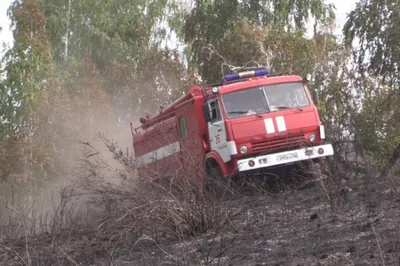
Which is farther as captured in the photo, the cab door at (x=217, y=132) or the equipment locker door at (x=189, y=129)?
the equipment locker door at (x=189, y=129)

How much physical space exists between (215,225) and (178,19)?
31099 mm

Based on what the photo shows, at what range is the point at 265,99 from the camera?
1499 centimetres

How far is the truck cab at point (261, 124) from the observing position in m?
14.3

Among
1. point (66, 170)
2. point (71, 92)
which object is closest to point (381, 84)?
point (66, 170)

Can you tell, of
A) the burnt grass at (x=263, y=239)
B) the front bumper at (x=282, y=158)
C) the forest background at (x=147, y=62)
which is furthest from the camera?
the forest background at (x=147, y=62)

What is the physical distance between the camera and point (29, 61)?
90.7 ft

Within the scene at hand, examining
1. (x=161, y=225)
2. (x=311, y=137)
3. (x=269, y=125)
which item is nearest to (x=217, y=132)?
(x=269, y=125)

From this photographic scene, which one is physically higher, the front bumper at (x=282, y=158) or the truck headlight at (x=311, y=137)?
the truck headlight at (x=311, y=137)

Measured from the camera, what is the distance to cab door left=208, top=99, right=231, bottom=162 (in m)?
14.7

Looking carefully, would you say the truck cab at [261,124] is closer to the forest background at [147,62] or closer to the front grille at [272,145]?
the front grille at [272,145]

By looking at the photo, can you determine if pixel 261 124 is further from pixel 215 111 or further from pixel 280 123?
pixel 215 111

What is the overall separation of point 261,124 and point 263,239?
641cm

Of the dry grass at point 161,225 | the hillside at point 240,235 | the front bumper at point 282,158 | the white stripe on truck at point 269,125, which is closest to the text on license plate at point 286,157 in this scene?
the front bumper at point 282,158

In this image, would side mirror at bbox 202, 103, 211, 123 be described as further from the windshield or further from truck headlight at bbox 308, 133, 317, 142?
truck headlight at bbox 308, 133, 317, 142
